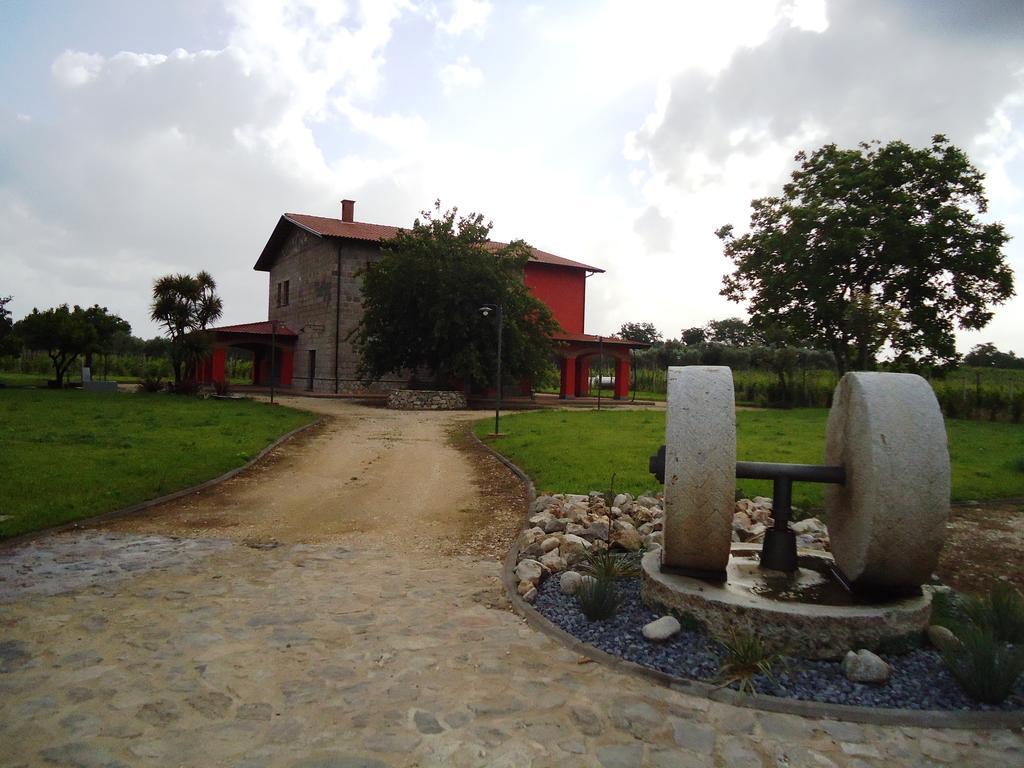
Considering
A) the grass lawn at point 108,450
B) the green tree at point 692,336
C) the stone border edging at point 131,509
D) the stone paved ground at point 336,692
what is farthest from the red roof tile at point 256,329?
the green tree at point 692,336

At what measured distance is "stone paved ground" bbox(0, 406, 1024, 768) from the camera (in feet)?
9.29

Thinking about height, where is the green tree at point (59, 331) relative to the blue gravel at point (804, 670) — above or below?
above

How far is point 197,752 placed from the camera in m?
2.79

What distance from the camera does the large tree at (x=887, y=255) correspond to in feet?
77.8

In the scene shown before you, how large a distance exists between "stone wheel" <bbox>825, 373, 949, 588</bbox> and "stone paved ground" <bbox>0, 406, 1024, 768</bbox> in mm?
1026

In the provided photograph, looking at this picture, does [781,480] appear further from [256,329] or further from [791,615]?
[256,329]

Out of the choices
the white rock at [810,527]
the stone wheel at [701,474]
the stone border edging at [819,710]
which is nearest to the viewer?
the stone border edging at [819,710]

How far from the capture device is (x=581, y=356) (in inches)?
1321

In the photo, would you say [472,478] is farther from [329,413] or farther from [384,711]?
[329,413]

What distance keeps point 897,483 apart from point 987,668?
3.29 ft

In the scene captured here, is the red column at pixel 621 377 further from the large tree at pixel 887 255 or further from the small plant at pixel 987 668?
the small plant at pixel 987 668

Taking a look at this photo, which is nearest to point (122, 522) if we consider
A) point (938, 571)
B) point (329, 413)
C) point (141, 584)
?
point (141, 584)

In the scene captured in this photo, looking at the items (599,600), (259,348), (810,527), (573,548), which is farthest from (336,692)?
(259,348)

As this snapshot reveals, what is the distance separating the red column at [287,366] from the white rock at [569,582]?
30144mm
